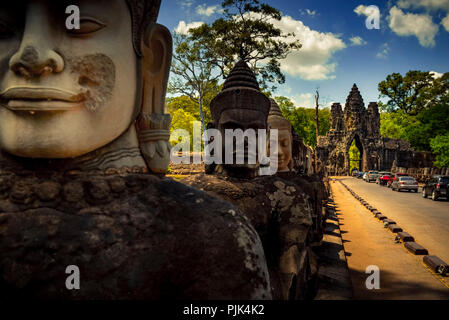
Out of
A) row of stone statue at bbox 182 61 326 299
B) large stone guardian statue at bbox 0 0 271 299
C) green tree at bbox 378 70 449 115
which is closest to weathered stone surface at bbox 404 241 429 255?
row of stone statue at bbox 182 61 326 299

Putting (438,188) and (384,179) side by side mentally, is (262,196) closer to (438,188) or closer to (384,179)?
(438,188)

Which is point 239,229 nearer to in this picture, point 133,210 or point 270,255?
point 133,210

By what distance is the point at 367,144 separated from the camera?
1438 inches

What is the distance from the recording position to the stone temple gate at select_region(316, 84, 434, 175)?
36.1m

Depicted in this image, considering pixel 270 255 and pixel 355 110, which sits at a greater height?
pixel 355 110

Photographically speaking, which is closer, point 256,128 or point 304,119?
point 256,128

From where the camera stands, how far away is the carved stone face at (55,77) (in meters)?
1.09

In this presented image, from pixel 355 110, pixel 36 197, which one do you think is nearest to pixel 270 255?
pixel 36 197

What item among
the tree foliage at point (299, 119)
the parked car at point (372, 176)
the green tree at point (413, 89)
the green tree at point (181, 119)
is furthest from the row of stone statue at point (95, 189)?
the green tree at point (413, 89)

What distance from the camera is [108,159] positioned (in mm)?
1306

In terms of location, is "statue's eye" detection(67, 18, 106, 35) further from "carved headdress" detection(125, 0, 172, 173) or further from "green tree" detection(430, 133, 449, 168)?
"green tree" detection(430, 133, 449, 168)

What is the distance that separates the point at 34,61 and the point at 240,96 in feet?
6.22

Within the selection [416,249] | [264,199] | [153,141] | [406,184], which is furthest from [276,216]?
[406,184]
